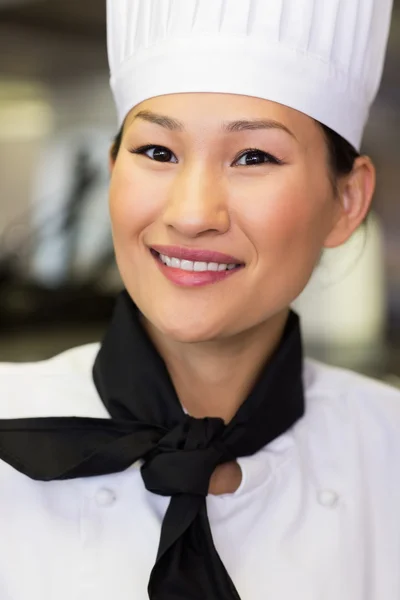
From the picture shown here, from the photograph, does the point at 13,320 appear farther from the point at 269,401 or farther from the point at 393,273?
the point at 269,401

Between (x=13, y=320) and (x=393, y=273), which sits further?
(x=393, y=273)

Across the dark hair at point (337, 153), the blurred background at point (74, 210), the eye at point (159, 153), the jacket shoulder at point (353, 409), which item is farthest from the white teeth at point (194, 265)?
the blurred background at point (74, 210)

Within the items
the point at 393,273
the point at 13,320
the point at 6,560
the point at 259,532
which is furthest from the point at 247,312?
the point at 393,273

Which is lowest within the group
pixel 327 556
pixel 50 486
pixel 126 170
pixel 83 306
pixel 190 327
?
pixel 83 306

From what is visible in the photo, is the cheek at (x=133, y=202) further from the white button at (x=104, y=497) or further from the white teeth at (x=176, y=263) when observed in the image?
the white button at (x=104, y=497)

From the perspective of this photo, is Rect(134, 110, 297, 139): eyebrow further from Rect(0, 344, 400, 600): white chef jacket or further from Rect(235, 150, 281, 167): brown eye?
Rect(0, 344, 400, 600): white chef jacket

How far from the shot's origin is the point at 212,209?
116 centimetres

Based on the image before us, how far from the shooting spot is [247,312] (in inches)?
49.0

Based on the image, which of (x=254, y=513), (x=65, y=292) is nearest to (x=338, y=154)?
(x=254, y=513)

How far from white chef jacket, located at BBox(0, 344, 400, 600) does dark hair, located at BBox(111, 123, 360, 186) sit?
38cm

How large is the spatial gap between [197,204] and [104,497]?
1.42 ft

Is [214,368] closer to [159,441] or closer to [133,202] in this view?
[159,441]

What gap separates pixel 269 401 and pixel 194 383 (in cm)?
12

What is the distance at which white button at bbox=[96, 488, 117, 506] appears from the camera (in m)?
1.26
